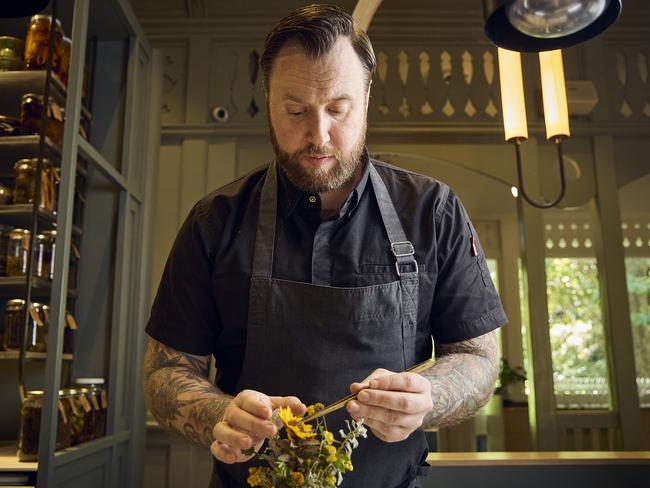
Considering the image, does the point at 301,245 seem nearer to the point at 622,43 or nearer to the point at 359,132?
the point at 359,132

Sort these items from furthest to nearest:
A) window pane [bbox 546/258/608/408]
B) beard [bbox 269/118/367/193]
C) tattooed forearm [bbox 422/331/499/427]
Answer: window pane [bbox 546/258/608/408] → beard [bbox 269/118/367/193] → tattooed forearm [bbox 422/331/499/427]

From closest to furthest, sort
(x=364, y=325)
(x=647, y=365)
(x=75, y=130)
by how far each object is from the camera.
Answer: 1. (x=364, y=325)
2. (x=75, y=130)
3. (x=647, y=365)

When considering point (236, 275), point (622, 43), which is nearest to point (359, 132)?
point (236, 275)

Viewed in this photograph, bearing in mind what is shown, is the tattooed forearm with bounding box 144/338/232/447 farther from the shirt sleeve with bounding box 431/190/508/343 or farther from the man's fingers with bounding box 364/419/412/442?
the shirt sleeve with bounding box 431/190/508/343

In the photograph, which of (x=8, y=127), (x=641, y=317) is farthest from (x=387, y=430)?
(x=641, y=317)

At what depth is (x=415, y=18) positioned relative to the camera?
14.6 feet

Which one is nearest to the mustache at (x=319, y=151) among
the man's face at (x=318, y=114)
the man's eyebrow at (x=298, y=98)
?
the man's face at (x=318, y=114)

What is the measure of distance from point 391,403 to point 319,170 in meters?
0.55

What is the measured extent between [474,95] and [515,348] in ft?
14.5

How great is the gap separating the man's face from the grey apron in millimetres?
220

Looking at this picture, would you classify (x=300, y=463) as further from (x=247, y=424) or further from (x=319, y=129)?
(x=319, y=129)

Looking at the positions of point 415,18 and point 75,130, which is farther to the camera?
point 415,18

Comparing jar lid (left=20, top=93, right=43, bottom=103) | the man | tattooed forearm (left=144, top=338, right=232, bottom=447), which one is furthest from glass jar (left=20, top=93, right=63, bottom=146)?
tattooed forearm (left=144, top=338, right=232, bottom=447)

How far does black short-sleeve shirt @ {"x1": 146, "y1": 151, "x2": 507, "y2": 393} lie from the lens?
4.59 feet
